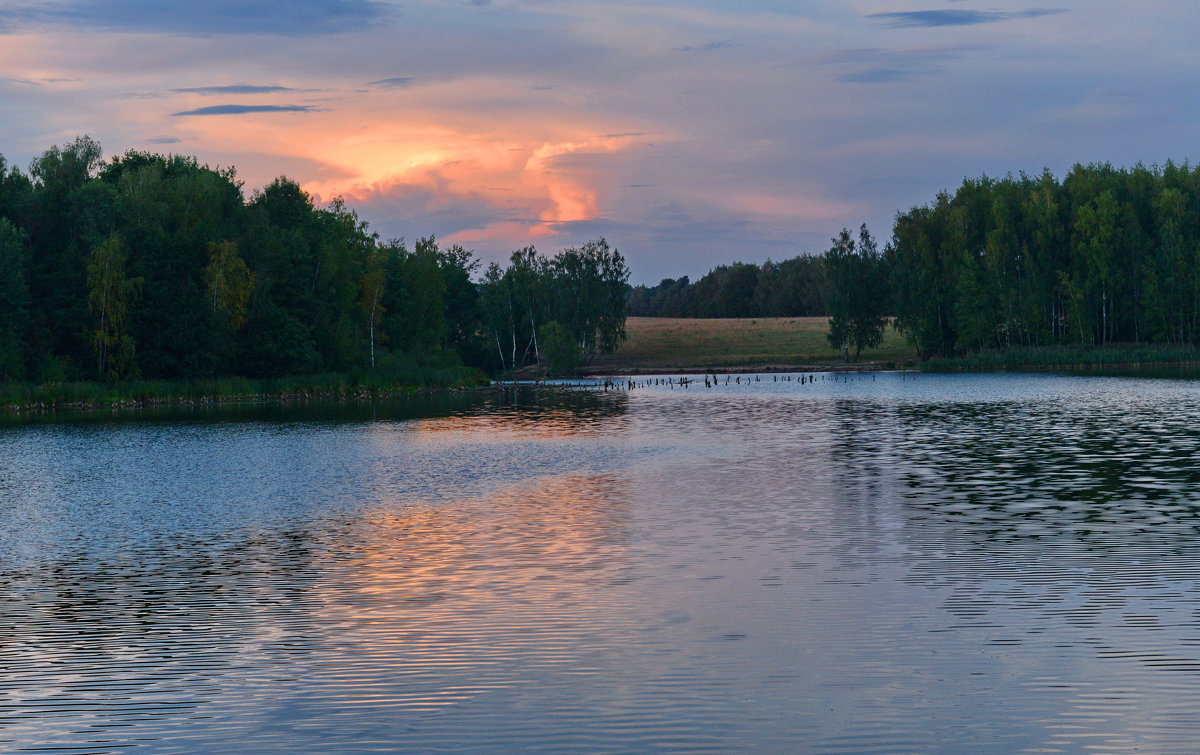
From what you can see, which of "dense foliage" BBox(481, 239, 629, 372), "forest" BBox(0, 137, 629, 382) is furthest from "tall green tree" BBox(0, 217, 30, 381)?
"dense foliage" BBox(481, 239, 629, 372)

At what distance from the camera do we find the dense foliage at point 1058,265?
14862 cm

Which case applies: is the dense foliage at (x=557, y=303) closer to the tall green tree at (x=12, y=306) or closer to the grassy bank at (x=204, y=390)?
the grassy bank at (x=204, y=390)

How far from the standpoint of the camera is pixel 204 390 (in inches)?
3866

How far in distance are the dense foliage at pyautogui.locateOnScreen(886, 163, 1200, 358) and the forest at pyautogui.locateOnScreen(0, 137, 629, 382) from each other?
6980cm

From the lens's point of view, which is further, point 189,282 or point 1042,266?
point 1042,266

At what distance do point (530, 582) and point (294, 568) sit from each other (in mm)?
5050

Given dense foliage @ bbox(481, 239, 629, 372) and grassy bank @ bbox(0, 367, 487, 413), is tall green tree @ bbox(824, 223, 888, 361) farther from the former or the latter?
grassy bank @ bbox(0, 367, 487, 413)

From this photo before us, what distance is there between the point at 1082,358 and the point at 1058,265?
1497 cm

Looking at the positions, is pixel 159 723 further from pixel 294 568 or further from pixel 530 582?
pixel 294 568

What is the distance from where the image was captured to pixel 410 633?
15797 mm

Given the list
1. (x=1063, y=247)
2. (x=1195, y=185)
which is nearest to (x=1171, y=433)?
(x=1063, y=247)

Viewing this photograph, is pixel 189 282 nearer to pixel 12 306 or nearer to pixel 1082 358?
pixel 12 306

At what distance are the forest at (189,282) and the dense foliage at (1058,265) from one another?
69804 mm

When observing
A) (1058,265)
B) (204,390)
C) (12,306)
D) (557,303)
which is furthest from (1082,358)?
(12,306)
